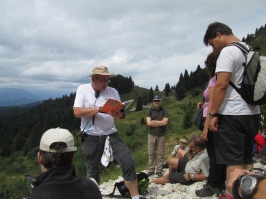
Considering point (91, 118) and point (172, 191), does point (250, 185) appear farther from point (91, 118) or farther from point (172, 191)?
point (172, 191)

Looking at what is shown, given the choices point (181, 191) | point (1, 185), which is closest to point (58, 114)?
point (1, 185)

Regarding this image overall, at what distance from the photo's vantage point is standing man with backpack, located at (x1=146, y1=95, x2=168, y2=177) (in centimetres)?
690

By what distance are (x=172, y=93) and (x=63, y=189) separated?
12038 cm

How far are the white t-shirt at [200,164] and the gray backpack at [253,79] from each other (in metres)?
2.60

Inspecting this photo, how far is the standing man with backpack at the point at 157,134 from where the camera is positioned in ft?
22.7

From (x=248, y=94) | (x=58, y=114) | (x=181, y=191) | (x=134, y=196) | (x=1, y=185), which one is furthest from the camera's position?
(x=58, y=114)

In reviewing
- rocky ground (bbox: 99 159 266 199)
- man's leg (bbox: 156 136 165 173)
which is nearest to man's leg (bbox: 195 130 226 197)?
rocky ground (bbox: 99 159 266 199)

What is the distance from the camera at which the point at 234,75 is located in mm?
2877

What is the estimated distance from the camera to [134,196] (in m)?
3.87

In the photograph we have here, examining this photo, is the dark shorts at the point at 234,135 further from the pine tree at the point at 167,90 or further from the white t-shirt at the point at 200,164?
the pine tree at the point at 167,90

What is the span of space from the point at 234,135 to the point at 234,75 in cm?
75

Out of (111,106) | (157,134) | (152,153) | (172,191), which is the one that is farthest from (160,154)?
(111,106)

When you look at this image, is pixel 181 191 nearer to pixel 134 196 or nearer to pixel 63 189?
pixel 134 196

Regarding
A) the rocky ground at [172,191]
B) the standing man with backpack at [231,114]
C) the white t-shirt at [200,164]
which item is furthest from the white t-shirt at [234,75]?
the white t-shirt at [200,164]
